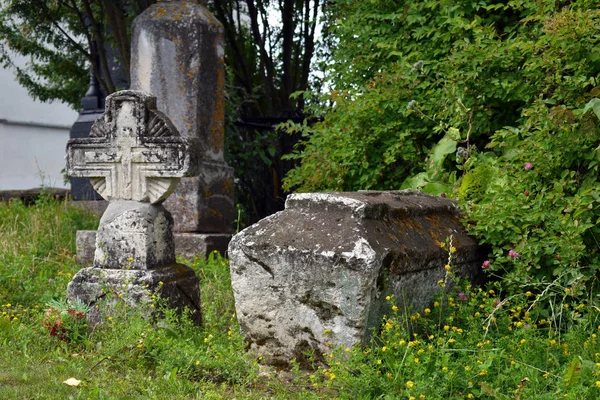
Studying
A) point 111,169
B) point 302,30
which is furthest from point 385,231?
point 302,30

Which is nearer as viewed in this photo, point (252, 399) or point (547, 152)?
point (252, 399)

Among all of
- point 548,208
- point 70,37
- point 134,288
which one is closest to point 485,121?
point 548,208

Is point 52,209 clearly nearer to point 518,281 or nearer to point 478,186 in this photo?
point 478,186

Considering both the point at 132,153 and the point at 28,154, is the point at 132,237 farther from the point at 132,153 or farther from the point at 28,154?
the point at 28,154

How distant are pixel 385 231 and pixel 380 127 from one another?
8.21 ft

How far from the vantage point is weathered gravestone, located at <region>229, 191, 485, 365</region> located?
3.66 m

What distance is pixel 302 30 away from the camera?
11.2 metres

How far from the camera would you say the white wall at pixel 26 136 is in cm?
1756

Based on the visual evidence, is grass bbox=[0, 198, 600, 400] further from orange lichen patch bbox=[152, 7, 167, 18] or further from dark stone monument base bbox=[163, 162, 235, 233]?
orange lichen patch bbox=[152, 7, 167, 18]

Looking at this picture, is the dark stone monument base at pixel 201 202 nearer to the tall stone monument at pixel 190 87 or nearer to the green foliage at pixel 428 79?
the tall stone monument at pixel 190 87

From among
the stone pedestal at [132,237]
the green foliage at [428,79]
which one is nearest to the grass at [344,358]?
the stone pedestal at [132,237]

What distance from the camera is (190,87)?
705 cm

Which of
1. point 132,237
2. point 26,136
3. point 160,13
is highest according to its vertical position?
point 160,13

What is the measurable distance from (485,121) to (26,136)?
48.9 ft
